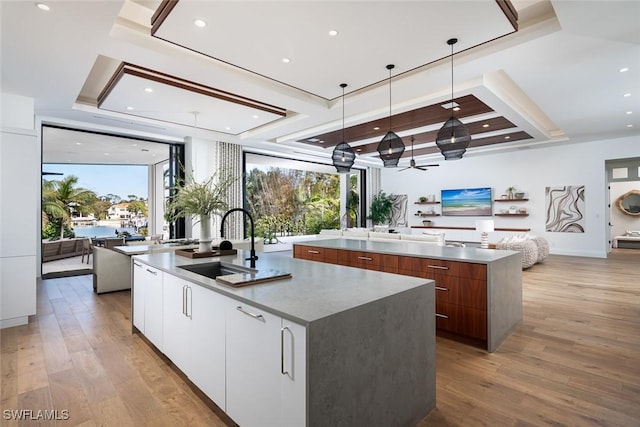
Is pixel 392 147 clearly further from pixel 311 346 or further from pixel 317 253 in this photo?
pixel 311 346

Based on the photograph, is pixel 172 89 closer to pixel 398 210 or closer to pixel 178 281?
pixel 178 281

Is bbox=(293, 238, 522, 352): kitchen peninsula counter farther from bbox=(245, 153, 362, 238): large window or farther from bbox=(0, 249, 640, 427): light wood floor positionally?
bbox=(245, 153, 362, 238): large window

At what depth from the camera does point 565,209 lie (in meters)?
8.23

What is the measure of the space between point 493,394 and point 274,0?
3.30 m

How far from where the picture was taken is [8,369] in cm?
244

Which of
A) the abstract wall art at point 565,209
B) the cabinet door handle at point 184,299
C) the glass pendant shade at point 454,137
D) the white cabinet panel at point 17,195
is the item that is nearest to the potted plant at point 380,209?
the abstract wall art at point 565,209

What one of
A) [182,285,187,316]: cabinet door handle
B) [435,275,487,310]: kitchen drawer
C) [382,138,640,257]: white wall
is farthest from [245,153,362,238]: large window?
[182,285,187,316]: cabinet door handle

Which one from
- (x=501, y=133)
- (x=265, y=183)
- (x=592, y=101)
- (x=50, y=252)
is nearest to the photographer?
(x=592, y=101)

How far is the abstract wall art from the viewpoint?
802cm

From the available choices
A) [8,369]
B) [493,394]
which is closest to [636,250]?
[493,394]

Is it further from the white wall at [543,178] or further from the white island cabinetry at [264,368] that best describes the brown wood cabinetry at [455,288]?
the white wall at [543,178]

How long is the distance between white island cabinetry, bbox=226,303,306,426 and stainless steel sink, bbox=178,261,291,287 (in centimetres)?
19

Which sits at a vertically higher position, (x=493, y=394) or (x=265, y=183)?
(x=265, y=183)

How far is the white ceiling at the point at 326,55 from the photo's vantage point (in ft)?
8.60
